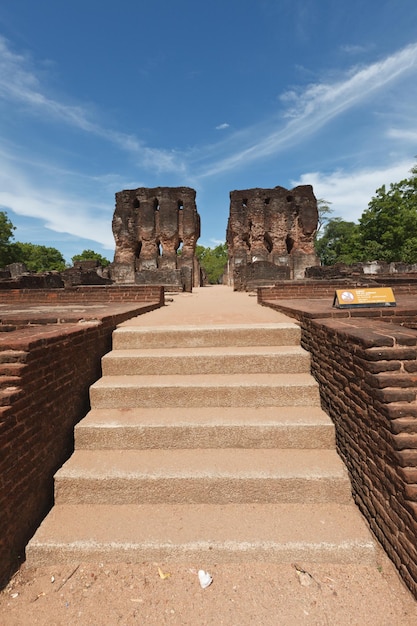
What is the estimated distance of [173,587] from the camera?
1620 millimetres

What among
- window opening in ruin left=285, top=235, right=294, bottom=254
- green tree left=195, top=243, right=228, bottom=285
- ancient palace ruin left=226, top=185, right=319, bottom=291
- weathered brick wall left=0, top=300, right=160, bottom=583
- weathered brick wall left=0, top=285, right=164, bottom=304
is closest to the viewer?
weathered brick wall left=0, top=300, right=160, bottom=583

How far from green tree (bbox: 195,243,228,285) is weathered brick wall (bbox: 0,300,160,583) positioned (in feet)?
143

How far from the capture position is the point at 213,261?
5872 cm

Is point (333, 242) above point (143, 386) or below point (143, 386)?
above

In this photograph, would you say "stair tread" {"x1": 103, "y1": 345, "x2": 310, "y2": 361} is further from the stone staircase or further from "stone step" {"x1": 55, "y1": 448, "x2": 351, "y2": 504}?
"stone step" {"x1": 55, "y1": 448, "x2": 351, "y2": 504}

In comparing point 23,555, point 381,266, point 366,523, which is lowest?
point 23,555

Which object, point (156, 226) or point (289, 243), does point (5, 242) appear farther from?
point (289, 243)

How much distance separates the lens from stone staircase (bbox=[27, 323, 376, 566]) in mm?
1753

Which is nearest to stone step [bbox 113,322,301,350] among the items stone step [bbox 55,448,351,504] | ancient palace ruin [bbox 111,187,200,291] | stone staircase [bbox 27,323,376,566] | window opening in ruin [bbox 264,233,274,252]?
stone staircase [bbox 27,323,376,566]

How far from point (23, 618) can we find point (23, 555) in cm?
44

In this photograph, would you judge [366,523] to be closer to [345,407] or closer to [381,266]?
[345,407]

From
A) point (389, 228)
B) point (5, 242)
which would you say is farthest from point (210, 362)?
point (5, 242)

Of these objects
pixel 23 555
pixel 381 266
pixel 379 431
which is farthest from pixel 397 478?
pixel 381 266

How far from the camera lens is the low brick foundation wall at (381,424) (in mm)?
1698
